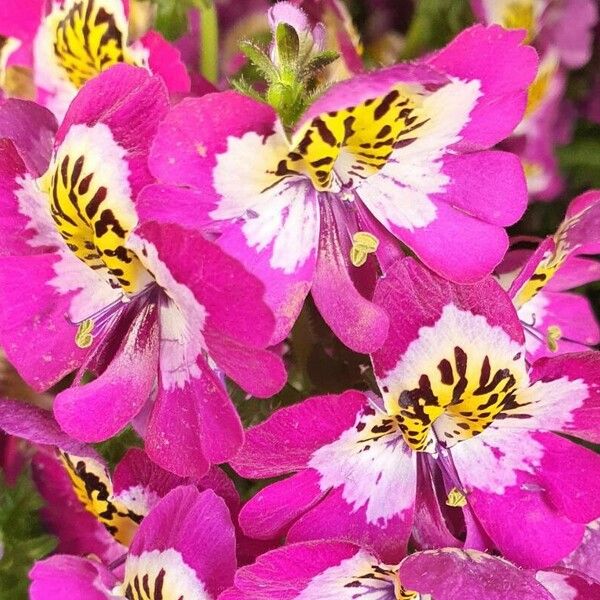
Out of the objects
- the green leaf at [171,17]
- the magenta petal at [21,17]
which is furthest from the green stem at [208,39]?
the magenta petal at [21,17]

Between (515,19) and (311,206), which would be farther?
(515,19)

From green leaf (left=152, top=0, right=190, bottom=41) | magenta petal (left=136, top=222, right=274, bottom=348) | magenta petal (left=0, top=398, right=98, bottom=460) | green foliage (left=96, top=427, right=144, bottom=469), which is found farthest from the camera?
green leaf (left=152, top=0, right=190, bottom=41)

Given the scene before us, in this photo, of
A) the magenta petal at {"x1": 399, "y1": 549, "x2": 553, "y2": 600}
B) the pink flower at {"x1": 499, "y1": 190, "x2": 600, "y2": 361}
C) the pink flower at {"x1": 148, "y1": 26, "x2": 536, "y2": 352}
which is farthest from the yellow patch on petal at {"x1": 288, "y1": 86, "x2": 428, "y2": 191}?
the magenta petal at {"x1": 399, "y1": 549, "x2": 553, "y2": 600}

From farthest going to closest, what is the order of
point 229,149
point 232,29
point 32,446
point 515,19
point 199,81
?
1. point 232,29
2. point 515,19
3. point 32,446
4. point 199,81
5. point 229,149

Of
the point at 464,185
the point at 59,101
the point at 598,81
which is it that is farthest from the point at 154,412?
the point at 598,81

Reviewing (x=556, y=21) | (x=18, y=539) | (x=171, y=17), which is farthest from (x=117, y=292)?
(x=556, y=21)

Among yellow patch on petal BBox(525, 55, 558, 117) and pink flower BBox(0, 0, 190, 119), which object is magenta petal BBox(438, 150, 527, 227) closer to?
pink flower BBox(0, 0, 190, 119)

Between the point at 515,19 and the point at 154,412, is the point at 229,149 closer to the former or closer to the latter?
the point at 154,412
